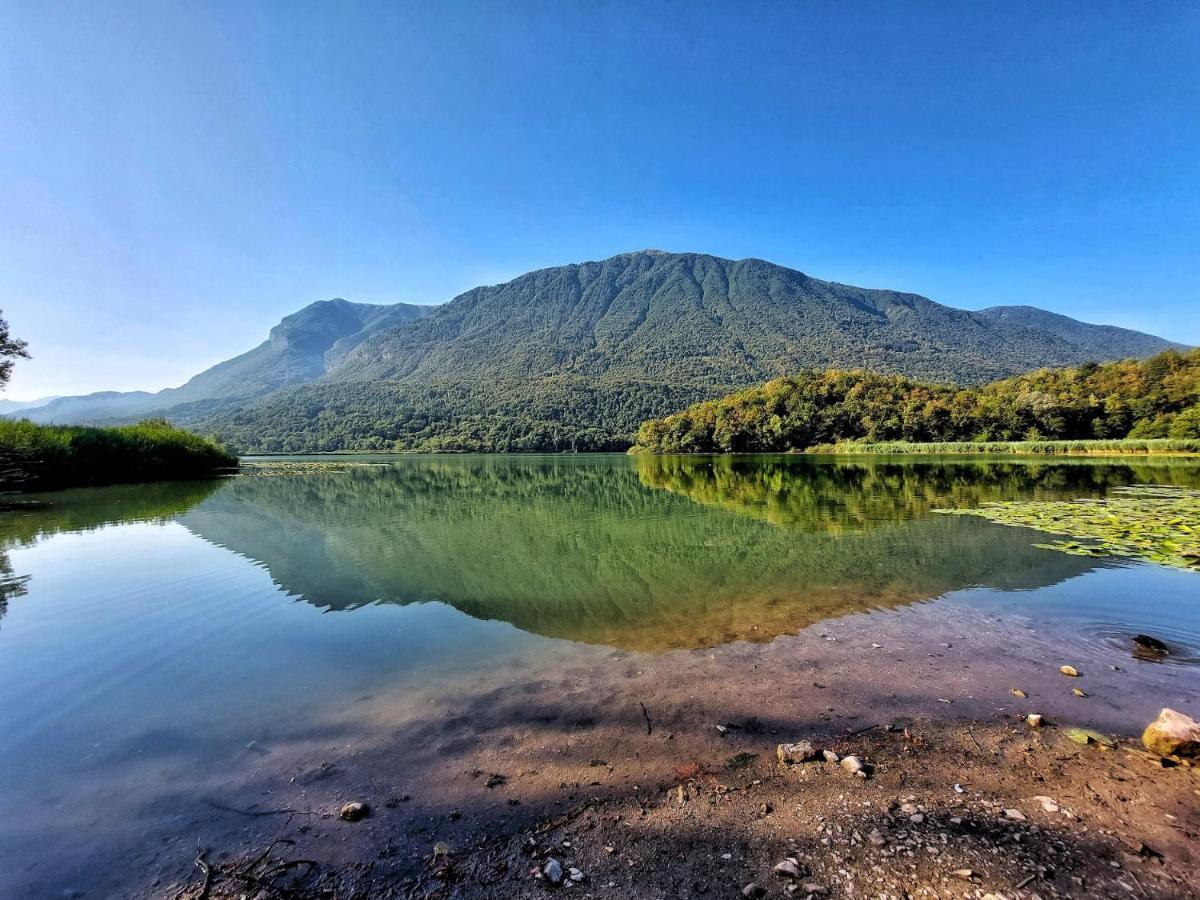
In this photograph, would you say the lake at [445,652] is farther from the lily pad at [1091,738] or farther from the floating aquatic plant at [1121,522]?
the floating aquatic plant at [1121,522]

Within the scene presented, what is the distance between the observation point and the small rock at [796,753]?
17.0ft

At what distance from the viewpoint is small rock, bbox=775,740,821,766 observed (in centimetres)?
517

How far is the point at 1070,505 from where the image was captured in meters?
21.5

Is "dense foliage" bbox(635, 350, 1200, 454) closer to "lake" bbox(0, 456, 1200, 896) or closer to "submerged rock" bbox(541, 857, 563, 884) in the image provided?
"lake" bbox(0, 456, 1200, 896)

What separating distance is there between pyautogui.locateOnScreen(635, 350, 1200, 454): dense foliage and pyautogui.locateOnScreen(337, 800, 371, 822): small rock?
9144 centimetres

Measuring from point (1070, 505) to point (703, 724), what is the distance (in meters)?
24.0

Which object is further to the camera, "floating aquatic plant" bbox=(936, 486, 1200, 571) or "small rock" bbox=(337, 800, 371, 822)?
"floating aquatic plant" bbox=(936, 486, 1200, 571)

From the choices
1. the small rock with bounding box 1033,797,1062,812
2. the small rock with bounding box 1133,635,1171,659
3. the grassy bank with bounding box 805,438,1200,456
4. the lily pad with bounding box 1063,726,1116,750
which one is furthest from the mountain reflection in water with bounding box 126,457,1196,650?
the grassy bank with bounding box 805,438,1200,456

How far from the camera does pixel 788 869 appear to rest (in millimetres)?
3670

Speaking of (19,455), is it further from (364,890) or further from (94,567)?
(364,890)

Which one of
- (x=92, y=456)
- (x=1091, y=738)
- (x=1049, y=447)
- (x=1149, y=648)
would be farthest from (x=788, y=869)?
(x=1049, y=447)

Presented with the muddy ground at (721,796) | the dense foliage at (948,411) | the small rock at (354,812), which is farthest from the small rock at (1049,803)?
the dense foliage at (948,411)

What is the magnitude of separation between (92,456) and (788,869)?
2387 inches

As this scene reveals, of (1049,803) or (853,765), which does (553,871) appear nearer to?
(853,765)
